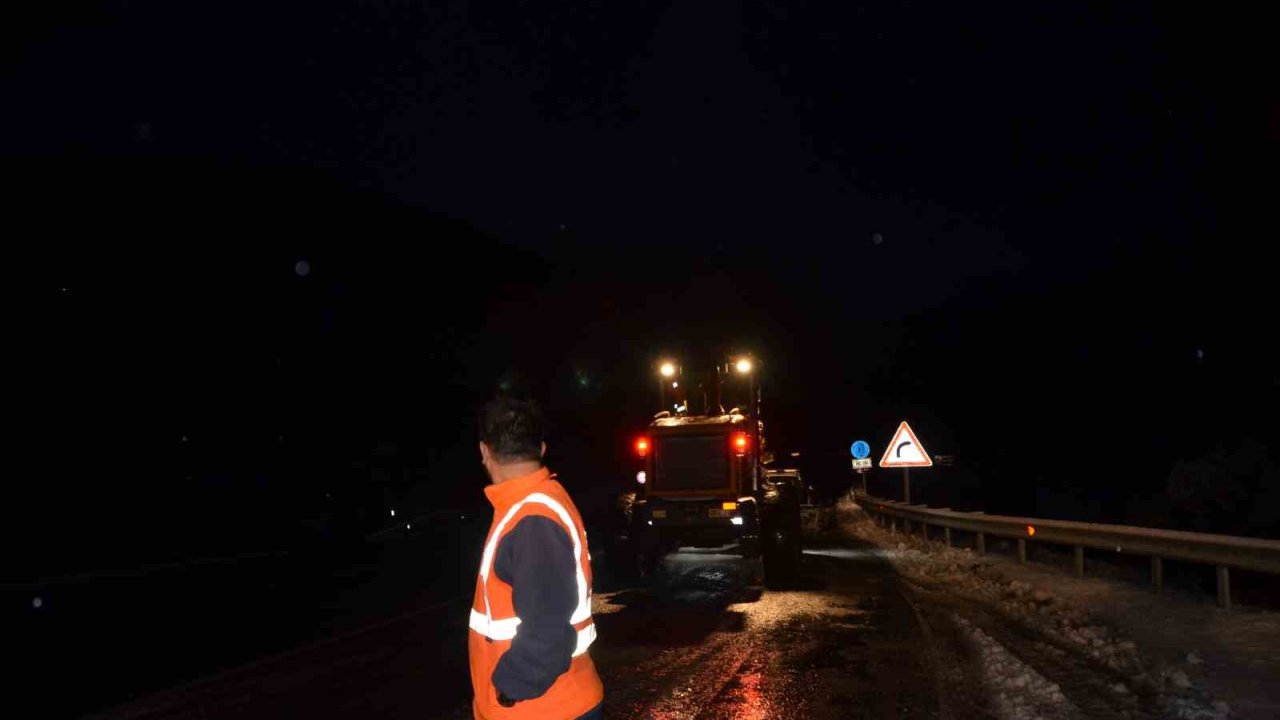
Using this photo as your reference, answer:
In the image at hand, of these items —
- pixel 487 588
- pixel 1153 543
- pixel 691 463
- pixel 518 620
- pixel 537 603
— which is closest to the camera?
pixel 537 603

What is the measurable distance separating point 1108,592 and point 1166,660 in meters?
4.33

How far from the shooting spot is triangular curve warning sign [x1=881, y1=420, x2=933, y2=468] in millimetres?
22516

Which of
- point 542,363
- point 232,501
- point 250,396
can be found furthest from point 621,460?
point 232,501

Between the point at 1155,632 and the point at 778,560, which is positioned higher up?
the point at 778,560

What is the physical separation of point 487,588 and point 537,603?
0.28 m

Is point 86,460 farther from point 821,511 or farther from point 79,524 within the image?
point 821,511

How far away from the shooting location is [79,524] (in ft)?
82.7

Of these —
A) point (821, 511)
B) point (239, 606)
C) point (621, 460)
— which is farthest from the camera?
point (621, 460)

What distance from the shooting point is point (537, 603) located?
3.58m

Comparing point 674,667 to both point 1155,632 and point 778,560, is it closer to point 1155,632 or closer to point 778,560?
point 1155,632

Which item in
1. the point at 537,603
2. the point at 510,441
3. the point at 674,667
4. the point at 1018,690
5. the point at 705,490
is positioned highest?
the point at 510,441

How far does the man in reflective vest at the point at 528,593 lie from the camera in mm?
3559

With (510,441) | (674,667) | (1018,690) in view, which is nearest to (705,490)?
(674,667)

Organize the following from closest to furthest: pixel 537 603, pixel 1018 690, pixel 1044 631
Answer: pixel 537 603 → pixel 1018 690 → pixel 1044 631
